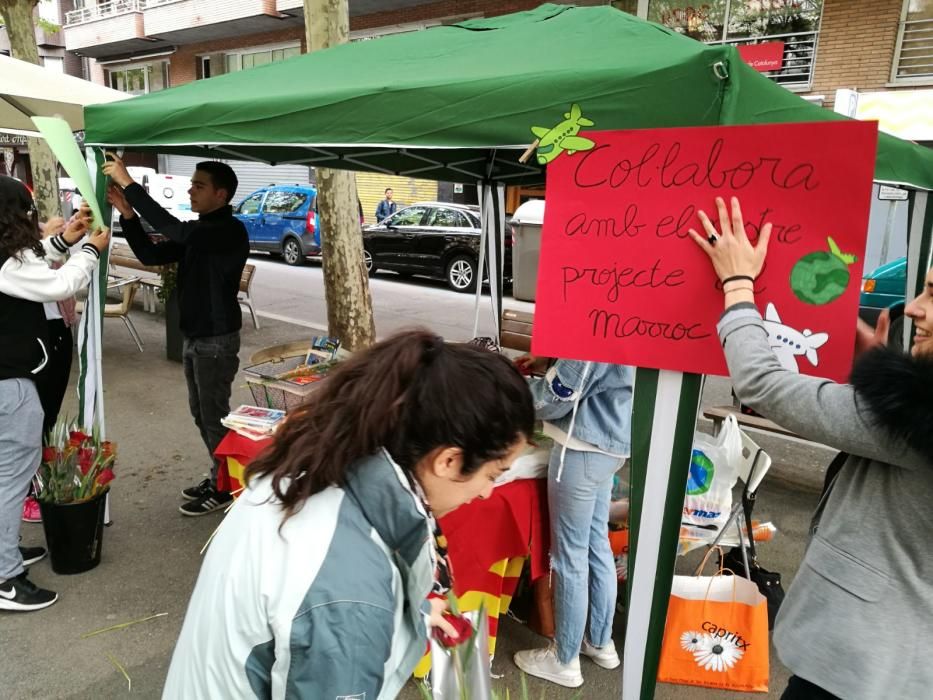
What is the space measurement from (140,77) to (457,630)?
29955mm

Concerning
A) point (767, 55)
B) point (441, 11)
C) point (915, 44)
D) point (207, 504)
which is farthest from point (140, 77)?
point (207, 504)

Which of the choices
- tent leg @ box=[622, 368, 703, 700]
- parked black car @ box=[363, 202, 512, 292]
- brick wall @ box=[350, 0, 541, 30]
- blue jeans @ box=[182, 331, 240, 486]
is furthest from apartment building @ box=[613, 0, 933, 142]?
tent leg @ box=[622, 368, 703, 700]

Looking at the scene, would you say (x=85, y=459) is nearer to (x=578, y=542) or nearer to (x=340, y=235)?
(x=578, y=542)

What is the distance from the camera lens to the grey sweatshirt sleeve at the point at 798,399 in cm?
127

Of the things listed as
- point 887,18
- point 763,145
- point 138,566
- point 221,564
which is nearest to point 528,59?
point 763,145

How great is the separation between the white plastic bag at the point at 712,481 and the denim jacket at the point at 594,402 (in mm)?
616

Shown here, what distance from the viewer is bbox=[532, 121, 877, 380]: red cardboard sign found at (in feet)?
5.07

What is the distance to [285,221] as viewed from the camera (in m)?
15.2

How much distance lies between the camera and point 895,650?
4.37ft

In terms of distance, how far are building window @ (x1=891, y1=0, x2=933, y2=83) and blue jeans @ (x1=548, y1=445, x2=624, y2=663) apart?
1252cm

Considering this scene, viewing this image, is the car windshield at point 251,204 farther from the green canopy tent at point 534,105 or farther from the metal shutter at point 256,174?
the green canopy tent at point 534,105

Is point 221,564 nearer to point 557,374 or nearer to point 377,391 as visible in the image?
point 377,391

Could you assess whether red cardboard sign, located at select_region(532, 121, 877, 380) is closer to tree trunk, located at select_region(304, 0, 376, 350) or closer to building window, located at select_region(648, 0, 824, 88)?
tree trunk, located at select_region(304, 0, 376, 350)

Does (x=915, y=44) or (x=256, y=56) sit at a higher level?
(x=256, y=56)
